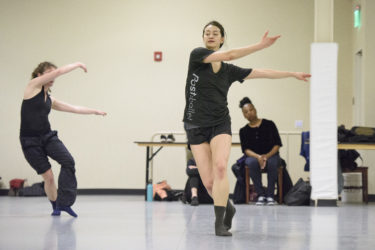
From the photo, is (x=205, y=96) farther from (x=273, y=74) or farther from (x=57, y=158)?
(x=57, y=158)

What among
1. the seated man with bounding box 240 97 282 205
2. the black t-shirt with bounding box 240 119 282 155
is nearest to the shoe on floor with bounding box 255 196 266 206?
the seated man with bounding box 240 97 282 205

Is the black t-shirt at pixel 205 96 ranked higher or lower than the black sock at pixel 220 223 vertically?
higher

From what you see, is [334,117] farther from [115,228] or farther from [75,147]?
[75,147]

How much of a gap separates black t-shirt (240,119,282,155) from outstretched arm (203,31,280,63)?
14.6ft

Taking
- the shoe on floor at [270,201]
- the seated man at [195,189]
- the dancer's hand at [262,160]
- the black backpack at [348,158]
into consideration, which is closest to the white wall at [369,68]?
the black backpack at [348,158]

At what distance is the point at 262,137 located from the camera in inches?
336

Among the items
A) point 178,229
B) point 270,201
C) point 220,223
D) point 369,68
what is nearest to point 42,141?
point 178,229

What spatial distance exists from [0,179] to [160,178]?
286 centimetres

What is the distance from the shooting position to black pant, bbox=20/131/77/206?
5895 mm

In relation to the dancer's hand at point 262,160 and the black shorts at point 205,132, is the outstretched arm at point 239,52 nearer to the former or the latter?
the black shorts at point 205,132

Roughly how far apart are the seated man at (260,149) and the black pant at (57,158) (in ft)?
10.5

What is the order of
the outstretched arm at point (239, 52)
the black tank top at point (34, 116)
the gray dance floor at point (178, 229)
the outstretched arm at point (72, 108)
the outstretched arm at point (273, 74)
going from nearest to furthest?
the outstretched arm at point (239, 52) → the gray dance floor at point (178, 229) → the outstretched arm at point (273, 74) → the black tank top at point (34, 116) → the outstretched arm at point (72, 108)

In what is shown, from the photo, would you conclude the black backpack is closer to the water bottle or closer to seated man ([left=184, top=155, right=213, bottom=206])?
seated man ([left=184, top=155, right=213, bottom=206])

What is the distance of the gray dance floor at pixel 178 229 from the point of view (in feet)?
12.8
